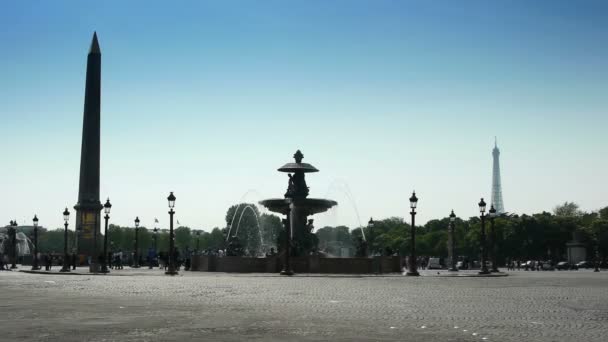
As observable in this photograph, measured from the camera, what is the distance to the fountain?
168ft

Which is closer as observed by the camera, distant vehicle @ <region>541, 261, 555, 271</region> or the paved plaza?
the paved plaza

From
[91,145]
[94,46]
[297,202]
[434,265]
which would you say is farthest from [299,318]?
Answer: [434,265]

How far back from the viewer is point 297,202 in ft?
168

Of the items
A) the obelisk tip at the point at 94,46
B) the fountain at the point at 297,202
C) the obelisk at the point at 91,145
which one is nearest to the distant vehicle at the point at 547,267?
the fountain at the point at 297,202

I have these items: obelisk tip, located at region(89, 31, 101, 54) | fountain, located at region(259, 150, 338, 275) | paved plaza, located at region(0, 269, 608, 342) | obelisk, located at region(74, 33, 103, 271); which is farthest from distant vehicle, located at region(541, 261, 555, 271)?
paved plaza, located at region(0, 269, 608, 342)

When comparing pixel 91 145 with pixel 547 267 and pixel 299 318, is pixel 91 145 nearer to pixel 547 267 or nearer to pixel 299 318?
pixel 547 267

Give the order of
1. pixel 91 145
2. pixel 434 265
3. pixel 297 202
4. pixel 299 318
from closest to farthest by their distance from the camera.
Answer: pixel 299 318
pixel 297 202
pixel 91 145
pixel 434 265

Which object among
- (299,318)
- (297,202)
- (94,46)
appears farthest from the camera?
(94,46)

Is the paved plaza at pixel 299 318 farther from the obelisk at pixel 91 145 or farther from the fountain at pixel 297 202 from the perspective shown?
the obelisk at pixel 91 145

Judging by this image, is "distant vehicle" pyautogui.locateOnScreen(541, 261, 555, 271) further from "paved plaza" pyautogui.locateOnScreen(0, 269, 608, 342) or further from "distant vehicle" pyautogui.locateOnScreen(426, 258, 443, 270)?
"paved plaza" pyautogui.locateOnScreen(0, 269, 608, 342)

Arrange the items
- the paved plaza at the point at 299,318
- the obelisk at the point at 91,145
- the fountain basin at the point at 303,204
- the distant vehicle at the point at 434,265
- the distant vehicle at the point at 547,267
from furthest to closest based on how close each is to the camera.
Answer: the distant vehicle at the point at 434,265 < the distant vehicle at the point at 547,267 < the obelisk at the point at 91,145 < the fountain basin at the point at 303,204 < the paved plaza at the point at 299,318

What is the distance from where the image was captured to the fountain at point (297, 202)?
2016 inches

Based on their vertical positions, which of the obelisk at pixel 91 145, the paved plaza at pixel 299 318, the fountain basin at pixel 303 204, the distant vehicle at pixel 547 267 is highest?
the obelisk at pixel 91 145

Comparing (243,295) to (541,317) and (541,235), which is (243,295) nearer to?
(541,317)
